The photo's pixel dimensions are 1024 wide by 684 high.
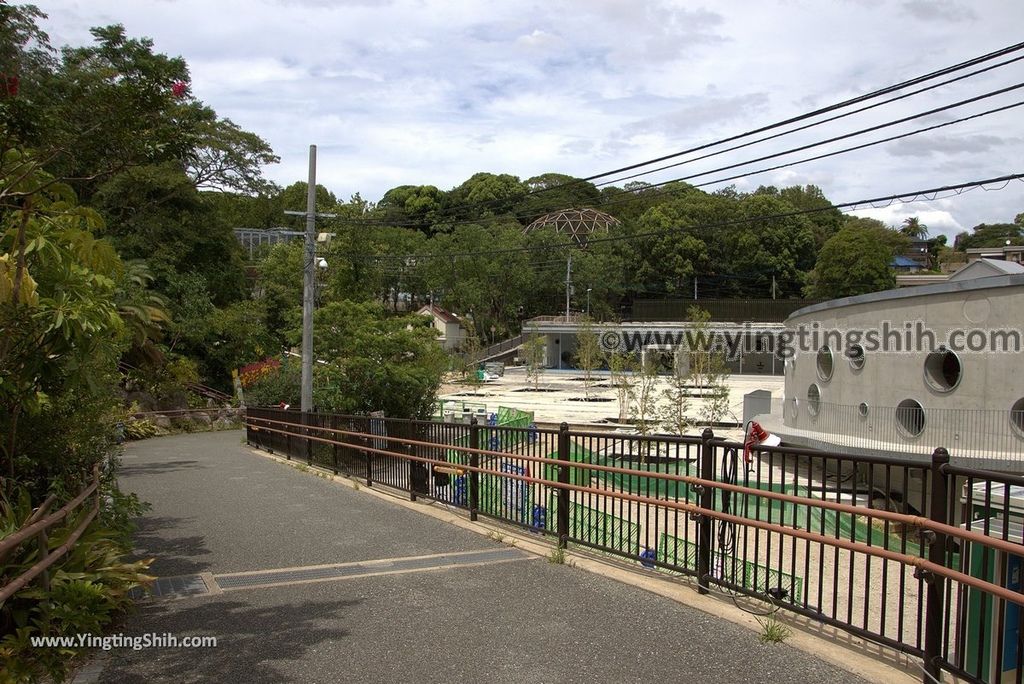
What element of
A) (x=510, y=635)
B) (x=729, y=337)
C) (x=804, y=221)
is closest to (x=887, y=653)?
(x=510, y=635)

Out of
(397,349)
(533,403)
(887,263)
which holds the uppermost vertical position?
(887,263)

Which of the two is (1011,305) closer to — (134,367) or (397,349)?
(397,349)

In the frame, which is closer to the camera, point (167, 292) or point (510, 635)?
point (510, 635)

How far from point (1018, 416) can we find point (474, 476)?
13151 millimetres

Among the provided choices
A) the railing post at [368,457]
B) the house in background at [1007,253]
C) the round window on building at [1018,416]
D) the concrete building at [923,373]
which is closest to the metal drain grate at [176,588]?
the railing post at [368,457]

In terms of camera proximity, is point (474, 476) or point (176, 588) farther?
point (474, 476)

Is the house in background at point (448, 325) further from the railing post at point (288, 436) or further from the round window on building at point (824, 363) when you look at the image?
the railing post at point (288, 436)

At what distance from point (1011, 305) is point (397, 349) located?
630 inches

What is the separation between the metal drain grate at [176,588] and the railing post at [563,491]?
3.17 meters

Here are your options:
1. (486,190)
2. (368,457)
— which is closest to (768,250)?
(486,190)

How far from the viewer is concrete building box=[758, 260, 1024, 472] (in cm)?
1692

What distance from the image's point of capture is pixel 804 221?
300ft

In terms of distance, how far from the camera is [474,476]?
9336 millimetres

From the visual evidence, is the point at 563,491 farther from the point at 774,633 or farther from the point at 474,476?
the point at 774,633
